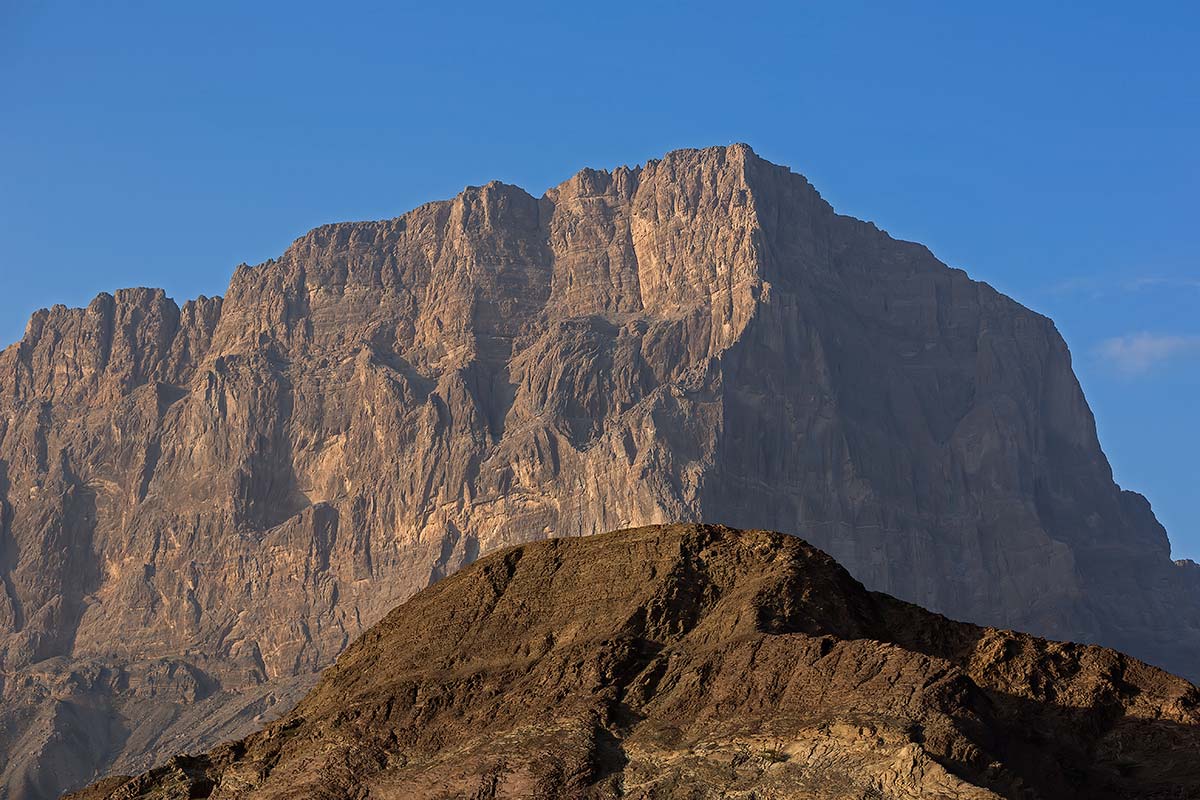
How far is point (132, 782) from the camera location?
79.7 m

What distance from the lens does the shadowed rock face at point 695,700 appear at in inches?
2447

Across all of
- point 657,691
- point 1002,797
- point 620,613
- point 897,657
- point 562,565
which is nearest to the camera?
point 1002,797

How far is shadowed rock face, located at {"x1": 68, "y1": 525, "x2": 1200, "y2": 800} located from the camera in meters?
62.2

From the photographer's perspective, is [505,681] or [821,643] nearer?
[821,643]

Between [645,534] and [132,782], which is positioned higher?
[645,534]

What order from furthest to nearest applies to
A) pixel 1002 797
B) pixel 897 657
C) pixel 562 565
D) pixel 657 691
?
1. pixel 562 565
2. pixel 657 691
3. pixel 897 657
4. pixel 1002 797

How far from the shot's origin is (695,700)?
67750mm

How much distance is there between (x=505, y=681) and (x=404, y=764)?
4747 mm

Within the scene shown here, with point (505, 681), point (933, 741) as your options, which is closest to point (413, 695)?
point (505, 681)

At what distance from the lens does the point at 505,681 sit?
Result: 240 ft

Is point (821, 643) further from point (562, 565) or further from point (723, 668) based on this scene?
point (562, 565)

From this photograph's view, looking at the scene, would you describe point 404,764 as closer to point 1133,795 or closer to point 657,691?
point 657,691

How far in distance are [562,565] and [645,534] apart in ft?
11.0

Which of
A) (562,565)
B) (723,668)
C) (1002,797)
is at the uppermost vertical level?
(562,565)
